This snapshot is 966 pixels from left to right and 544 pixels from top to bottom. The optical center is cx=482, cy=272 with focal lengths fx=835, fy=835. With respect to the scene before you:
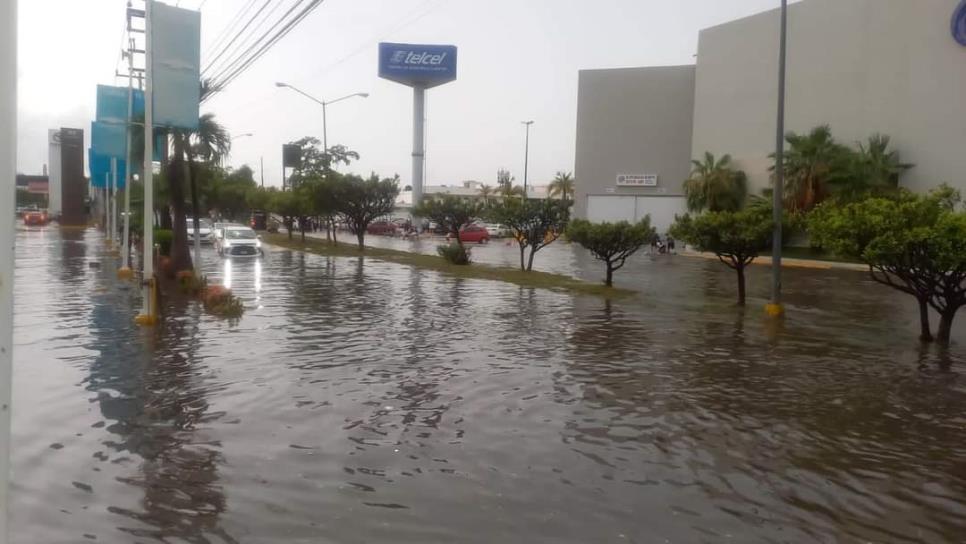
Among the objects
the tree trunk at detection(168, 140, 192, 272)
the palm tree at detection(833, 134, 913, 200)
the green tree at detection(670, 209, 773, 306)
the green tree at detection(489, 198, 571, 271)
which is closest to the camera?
the green tree at detection(670, 209, 773, 306)

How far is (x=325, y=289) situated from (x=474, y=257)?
19.3 m

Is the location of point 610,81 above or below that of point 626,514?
above

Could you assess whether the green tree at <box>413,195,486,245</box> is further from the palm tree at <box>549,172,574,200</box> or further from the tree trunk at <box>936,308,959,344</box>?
the palm tree at <box>549,172,574,200</box>

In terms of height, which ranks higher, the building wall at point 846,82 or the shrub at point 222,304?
the building wall at point 846,82

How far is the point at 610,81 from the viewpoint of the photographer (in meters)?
57.7

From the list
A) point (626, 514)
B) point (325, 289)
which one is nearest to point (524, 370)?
point (626, 514)

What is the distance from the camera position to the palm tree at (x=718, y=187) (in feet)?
154

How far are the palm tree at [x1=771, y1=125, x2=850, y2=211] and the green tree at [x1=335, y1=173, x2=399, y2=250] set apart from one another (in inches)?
798

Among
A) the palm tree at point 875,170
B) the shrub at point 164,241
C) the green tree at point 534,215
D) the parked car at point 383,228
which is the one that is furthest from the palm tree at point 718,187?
the parked car at point 383,228

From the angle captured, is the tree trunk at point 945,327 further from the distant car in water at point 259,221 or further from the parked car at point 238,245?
the distant car in water at point 259,221

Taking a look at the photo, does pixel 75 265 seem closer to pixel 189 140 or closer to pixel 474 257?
pixel 189 140

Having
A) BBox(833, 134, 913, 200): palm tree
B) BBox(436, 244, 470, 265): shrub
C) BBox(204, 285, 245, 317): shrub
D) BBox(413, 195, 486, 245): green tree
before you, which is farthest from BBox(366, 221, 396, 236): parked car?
BBox(204, 285, 245, 317): shrub

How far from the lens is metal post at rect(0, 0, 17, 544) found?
7.20ft

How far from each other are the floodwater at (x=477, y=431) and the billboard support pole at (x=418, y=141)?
Answer: 5509 centimetres
